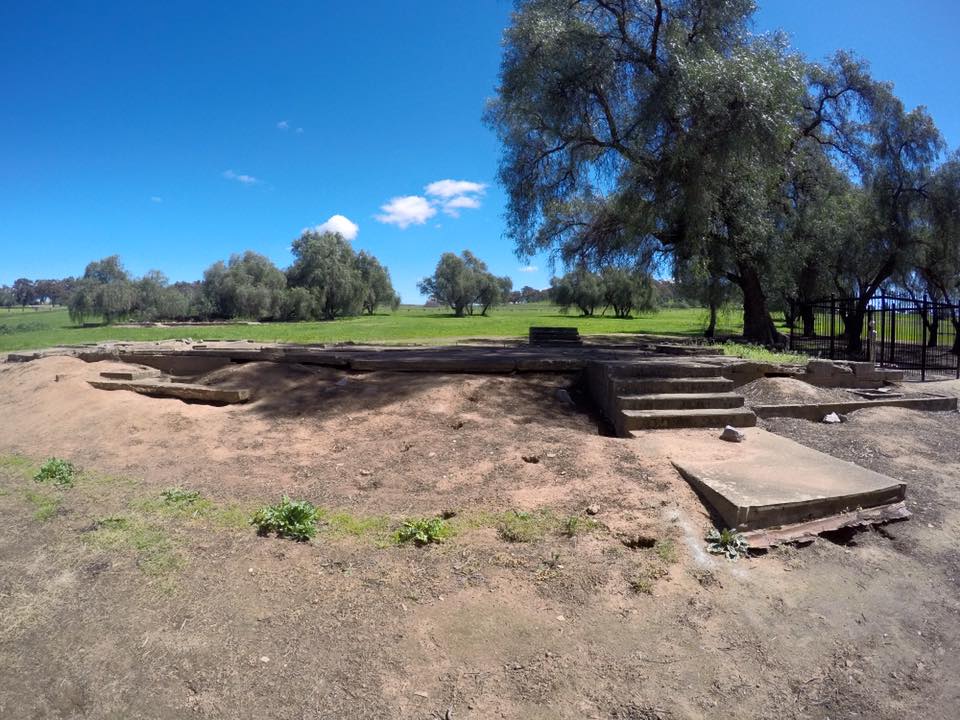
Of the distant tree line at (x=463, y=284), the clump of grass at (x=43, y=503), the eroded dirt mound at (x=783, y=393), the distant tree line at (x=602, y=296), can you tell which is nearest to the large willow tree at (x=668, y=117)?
the eroded dirt mound at (x=783, y=393)

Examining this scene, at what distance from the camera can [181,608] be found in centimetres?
337

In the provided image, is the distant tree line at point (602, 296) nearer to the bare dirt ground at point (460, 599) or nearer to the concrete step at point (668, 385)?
the concrete step at point (668, 385)

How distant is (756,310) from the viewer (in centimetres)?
1791

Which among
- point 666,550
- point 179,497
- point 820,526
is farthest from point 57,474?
point 820,526

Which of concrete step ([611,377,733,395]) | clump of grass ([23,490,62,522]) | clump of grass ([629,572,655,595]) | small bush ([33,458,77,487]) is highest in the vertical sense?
concrete step ([611,377,733,395])

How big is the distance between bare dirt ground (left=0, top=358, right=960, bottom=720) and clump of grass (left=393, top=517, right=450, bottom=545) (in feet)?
0.28

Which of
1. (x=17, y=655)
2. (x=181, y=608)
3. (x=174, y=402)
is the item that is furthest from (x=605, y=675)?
(x=174, y=402)

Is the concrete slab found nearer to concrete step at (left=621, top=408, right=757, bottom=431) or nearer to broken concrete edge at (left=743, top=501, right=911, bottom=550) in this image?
broken concrete edge at (left=743, top=501, right=911, bottom=550)

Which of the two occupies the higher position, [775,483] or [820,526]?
[775,483]

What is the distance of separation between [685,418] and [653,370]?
0.92 m

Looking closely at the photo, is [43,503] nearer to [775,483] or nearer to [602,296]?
[775,483]

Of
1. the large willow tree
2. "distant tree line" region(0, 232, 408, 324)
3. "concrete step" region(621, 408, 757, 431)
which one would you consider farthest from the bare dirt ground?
"distant tree line" region(0, 232, 408, 324)

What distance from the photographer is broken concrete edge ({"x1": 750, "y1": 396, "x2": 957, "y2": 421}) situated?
26.0 feet

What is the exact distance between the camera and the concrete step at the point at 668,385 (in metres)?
6.91
